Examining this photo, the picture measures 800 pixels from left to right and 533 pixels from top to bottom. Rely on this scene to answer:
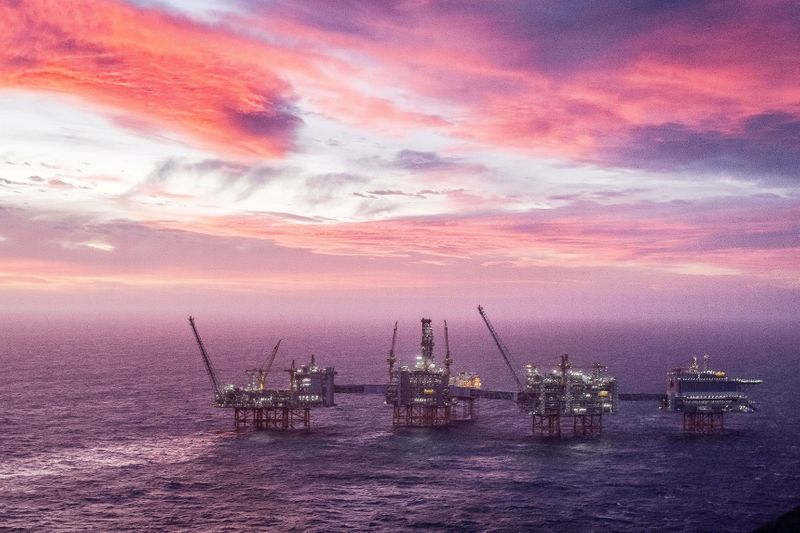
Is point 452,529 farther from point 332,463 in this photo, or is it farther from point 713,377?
point 713,377

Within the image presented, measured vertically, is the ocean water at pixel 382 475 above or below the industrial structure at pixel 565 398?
below

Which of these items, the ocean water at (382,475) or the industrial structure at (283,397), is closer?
the ocean water at (382,475)

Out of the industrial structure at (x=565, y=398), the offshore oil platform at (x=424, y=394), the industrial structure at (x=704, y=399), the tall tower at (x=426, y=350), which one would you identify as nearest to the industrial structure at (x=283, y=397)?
the offshore oil platform at (x=424, y=394)

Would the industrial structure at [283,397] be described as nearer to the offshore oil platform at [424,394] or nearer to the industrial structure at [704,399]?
the offshore oil platform at [424,394]

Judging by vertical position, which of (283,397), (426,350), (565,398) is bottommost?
(565,398)

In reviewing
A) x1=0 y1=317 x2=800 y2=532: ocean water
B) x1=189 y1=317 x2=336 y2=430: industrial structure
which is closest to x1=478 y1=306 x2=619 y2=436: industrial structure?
x1=0 y1=317 x2=800 y2=532: ocean water

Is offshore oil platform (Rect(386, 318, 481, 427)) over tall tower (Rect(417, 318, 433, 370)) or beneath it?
beneath

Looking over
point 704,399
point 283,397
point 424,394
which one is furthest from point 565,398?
point 283,397

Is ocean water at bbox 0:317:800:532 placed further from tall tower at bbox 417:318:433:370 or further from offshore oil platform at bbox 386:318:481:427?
tall tower at bbox 417:318:433:370

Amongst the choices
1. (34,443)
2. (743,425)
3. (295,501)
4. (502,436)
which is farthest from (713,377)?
(34,443)

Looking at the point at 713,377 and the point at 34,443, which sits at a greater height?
the point at 713,377

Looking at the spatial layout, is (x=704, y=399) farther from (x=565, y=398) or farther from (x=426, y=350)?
(x=426, y=350)
